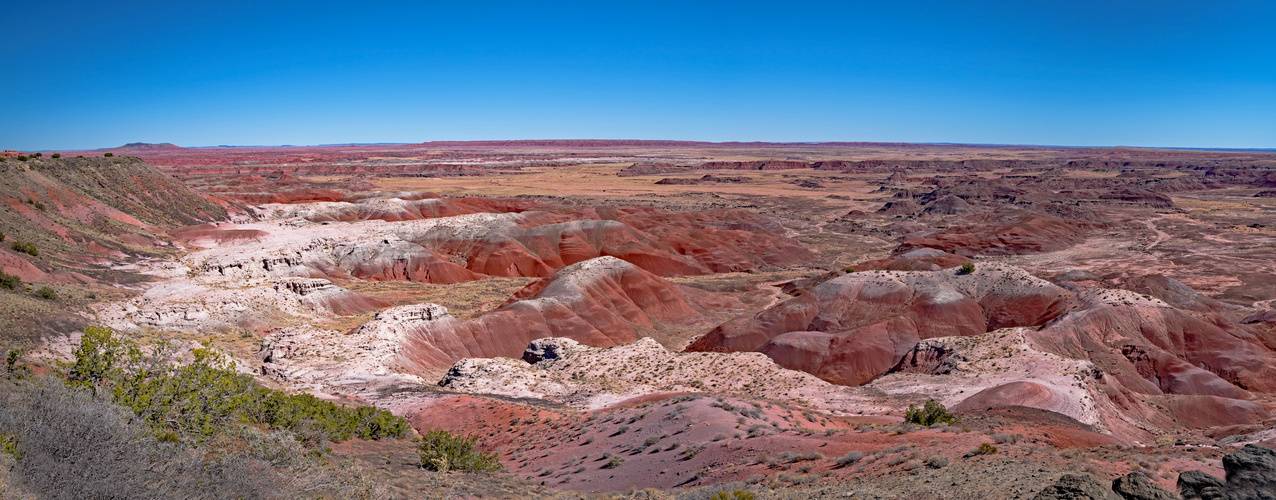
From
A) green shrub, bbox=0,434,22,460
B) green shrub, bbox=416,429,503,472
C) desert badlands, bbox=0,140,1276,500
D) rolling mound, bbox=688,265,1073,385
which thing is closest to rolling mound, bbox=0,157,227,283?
desert badlands, bbox=0,140,1276,500

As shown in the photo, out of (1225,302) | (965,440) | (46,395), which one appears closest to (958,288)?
(1225,302)

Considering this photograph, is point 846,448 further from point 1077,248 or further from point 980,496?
point 1077,248

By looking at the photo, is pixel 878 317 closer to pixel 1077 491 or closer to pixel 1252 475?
pixel 1252 475

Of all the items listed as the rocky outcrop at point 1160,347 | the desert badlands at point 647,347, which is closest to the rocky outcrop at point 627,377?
the desert badlands at point 647,347

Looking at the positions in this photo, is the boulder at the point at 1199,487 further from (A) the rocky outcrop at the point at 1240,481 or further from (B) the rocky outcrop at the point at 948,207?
(B) the rocky outcrop at the point at 948,207

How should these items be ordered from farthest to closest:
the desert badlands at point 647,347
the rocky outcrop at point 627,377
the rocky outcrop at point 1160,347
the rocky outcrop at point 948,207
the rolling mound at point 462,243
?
the rocky outcrop at point 948,207 → the rolling mound at point 462,243 → the rocky outcrop at point 1160,347 → the rocky outcrop at point 627,377 → the desert badlands at point 647,347
